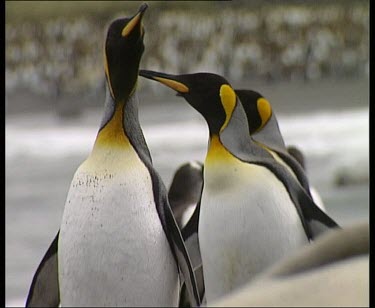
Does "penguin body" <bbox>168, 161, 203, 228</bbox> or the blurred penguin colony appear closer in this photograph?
the blurred penguin colony

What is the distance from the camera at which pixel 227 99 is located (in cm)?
125

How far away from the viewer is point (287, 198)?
4.34 ft

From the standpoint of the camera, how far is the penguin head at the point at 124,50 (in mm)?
1159

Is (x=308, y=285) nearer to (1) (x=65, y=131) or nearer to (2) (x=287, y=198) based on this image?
(2) (x=287, y=198)

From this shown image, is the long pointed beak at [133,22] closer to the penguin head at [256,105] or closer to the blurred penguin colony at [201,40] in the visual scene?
the blurred penguin colony at [201,40]

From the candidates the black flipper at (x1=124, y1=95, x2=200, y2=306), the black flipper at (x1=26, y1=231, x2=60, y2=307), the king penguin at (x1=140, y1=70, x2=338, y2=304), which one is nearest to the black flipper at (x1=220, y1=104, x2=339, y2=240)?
the king penguin at (x1=140, y1=70, x2=338, y2=304)

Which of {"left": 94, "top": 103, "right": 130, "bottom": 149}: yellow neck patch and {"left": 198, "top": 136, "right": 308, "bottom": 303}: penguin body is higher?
{"left": 94, "top": 103, "right": 130, "bottom": 149}: yellow neck patch

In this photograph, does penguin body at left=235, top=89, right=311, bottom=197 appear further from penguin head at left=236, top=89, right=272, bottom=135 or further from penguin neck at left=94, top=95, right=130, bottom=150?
penguin neck at left=94, top=95, right=130, bottom=150

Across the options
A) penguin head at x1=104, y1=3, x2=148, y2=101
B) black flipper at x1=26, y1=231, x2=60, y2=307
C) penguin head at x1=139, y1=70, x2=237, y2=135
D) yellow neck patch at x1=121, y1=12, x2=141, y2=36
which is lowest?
black flipper at x1=26, y1=231, x2=60, y2=307

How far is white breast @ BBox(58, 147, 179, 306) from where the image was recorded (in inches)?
47.3

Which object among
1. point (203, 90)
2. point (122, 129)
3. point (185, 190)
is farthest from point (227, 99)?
point (185, 190)

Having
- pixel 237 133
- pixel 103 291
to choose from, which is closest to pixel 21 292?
pixel 103 291

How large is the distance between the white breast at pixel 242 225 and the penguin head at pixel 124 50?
0.66ft

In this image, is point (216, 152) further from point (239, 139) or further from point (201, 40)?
point (201, 40)
